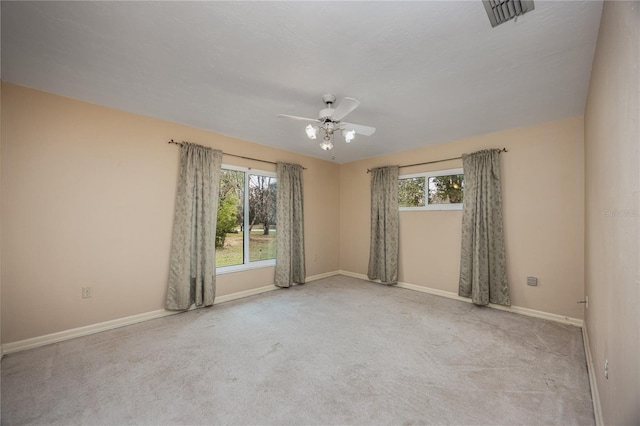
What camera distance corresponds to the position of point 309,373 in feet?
6.82

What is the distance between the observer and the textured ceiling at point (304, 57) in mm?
1579

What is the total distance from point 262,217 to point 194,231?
1266mm

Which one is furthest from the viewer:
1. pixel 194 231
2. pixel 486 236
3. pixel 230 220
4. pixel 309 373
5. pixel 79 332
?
pixel 230 220

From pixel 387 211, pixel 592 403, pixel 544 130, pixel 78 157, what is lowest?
pixel 592 403

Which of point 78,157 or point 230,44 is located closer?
point 230,44

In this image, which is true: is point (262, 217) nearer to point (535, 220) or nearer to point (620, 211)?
point (535, 220)

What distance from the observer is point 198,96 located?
8.71ft

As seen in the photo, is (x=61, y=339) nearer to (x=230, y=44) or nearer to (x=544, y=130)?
(x=230, y=44)

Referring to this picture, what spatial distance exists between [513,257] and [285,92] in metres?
3.60

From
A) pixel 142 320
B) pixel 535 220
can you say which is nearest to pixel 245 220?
pixel 142 320

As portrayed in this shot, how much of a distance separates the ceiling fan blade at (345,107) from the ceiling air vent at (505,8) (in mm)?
938

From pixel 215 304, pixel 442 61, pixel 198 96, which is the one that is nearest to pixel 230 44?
pixel 198 96

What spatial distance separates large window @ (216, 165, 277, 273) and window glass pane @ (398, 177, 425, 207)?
233 centimetres

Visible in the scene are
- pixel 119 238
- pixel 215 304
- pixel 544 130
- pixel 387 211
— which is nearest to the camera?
pixel 119 238
